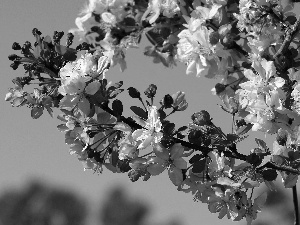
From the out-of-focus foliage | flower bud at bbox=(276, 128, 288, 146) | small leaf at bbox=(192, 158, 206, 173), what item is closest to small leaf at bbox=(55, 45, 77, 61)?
small leaf at bbox=(192, 158, 206, 173)

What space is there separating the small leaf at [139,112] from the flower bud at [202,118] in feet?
0.73

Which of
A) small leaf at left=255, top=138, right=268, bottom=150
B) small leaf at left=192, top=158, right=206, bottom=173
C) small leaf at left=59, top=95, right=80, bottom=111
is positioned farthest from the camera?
small leaf at left=255, top=138, right=268, bottom=150

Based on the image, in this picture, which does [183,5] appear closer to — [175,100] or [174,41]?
[174,41]

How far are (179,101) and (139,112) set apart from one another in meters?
0.20

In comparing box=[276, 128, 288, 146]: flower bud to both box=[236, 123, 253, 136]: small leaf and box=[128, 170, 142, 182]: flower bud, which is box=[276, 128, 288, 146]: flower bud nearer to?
box=[236, 123, 253, 136]: small leaf

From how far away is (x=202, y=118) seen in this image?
304 cm

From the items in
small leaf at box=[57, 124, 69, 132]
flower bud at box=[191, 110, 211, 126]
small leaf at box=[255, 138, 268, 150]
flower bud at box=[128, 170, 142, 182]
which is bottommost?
flower bud at box=[128, 170, 142, 182]

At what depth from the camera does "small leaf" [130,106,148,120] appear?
118 inches

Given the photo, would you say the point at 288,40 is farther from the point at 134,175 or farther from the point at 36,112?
the point at 36,112

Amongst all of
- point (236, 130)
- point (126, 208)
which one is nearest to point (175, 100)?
point (236, 130)

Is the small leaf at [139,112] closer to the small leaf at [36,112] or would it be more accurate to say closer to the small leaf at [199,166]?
the small leaf at [199,166]

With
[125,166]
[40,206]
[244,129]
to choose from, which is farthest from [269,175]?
[40,206]

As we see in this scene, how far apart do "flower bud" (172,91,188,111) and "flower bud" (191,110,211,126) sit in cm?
7

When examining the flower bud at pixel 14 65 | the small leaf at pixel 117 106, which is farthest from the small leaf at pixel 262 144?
the flower bud at pixel 14 65
